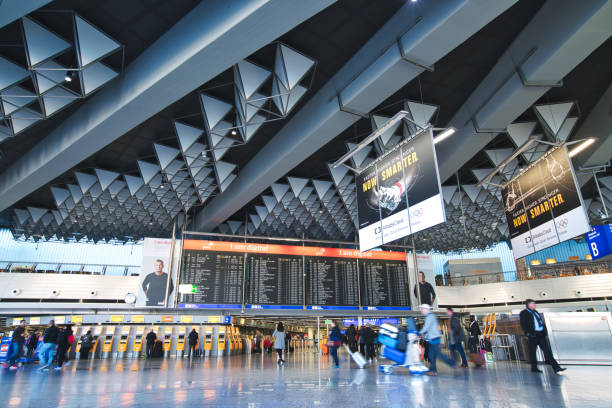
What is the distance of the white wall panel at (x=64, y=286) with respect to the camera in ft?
73.1

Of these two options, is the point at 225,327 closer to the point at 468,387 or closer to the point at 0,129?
the point at 0,129

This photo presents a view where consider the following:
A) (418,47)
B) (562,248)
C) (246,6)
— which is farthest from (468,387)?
(562,248)

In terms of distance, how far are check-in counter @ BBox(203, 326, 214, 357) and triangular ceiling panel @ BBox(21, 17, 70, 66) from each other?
54.0ft

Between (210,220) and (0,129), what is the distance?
30.9ft

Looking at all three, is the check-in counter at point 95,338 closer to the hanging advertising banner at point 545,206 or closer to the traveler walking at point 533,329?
the traveler walking at point 533,329

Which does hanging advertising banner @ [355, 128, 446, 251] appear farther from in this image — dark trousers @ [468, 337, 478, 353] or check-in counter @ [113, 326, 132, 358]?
check-in counter @ [113, 326, 132, 358]

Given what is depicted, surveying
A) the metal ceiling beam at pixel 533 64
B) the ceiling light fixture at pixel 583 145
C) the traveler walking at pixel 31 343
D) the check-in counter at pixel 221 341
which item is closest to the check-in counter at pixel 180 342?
the check-in counter at pixel 221 341

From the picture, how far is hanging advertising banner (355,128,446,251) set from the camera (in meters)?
8.05

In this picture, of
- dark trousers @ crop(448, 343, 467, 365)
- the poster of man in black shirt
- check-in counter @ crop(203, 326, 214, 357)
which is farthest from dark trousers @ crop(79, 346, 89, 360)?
dark trousers @ crop(448, 343, 467, 365)

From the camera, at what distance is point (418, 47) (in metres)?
8.09

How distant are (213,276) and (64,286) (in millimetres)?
13083

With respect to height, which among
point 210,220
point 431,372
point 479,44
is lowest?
point 431,372

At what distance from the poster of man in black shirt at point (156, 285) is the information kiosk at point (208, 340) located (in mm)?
5511

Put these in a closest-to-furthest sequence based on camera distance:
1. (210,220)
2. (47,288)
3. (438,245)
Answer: (210,220), (47,288), (438,245)
